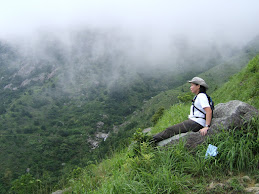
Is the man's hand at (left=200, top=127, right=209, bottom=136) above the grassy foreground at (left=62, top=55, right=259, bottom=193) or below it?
above

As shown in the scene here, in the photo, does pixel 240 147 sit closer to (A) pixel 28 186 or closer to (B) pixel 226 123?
(B) pixel 226 123

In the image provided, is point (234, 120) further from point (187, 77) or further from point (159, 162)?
point (187, 77)

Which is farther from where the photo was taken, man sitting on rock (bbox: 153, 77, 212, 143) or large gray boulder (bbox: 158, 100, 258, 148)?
man sitting on rock (bbox: 153, 77, 212, 143)

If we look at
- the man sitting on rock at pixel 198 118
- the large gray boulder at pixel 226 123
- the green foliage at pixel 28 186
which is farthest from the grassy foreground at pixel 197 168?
the green foliage at pixel 28 186

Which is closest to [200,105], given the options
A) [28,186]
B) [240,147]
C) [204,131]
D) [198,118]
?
[198,118]

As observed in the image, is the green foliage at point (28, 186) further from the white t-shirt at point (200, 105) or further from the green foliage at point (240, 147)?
the green foliage at point (240, 147)

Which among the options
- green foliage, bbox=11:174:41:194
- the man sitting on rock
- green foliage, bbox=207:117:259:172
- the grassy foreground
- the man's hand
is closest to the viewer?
the grassy foreground

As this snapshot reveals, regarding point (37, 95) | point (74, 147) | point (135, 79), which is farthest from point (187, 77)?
point (37, 95)

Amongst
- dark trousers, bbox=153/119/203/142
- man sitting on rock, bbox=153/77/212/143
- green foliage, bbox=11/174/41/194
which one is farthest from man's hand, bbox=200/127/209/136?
green foliage, bbox=11/174/41/194

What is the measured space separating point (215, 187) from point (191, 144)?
1.28m

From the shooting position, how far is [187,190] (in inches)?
148

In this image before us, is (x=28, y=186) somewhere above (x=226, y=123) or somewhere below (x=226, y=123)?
below

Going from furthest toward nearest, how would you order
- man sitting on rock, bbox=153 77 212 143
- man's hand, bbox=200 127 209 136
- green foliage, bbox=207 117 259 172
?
man sitting on rock, bbox=153 77 212 143
man's hand, bbox=200 127 209 136
green foliage, bbox=207 117 259 172

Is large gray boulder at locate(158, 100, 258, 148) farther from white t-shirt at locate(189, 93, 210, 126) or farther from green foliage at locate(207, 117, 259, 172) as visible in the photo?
white t-shirt at locate(189, 93, 210, 126)
